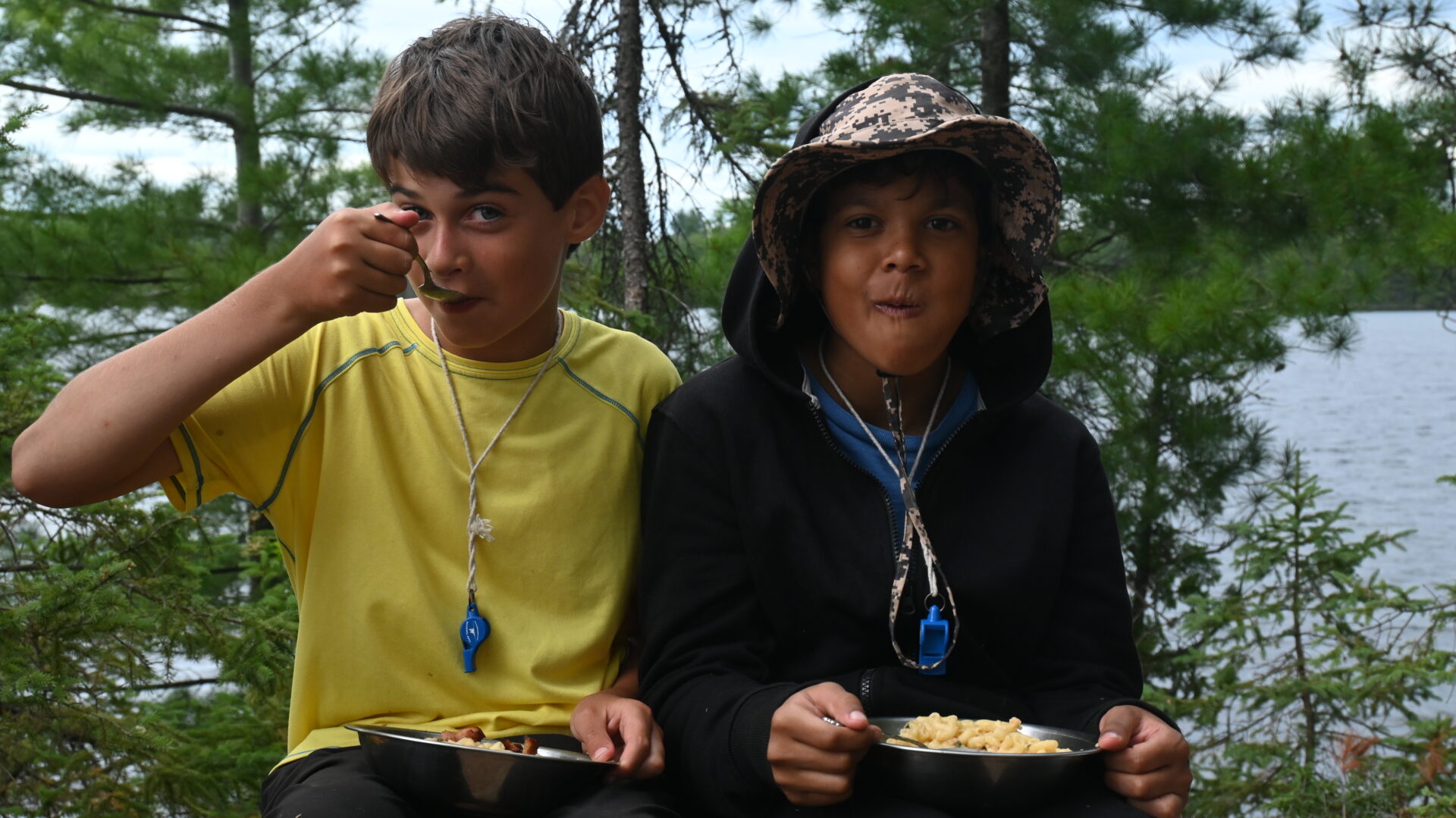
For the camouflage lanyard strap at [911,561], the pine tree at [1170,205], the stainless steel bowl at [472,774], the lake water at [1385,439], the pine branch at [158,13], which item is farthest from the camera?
the lake water at [1385,439]

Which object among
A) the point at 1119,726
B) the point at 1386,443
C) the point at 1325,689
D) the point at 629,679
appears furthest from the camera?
the point at 1386,443

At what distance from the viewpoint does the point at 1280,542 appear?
5.20 m

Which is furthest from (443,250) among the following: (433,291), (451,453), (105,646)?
(105,646)

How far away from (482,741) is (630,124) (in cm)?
271

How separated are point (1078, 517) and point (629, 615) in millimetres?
855

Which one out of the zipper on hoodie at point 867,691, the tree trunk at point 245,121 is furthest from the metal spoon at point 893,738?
the tree trunk at point 245,121

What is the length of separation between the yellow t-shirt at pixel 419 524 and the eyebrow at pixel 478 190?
0.28m

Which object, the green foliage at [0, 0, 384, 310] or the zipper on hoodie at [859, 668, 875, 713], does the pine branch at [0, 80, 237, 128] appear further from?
the zipper on hoodie at [859, 668, 875, 713]

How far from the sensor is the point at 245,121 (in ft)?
24.8

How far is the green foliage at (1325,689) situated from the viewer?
4.29 metres

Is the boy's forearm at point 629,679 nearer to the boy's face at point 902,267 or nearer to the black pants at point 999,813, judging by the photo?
the black pants at point 999,813

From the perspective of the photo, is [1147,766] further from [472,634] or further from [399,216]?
[399,216]

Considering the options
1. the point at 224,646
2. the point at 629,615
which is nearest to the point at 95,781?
the point at 224,646

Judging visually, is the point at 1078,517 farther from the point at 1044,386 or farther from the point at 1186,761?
the point at 1044,386
